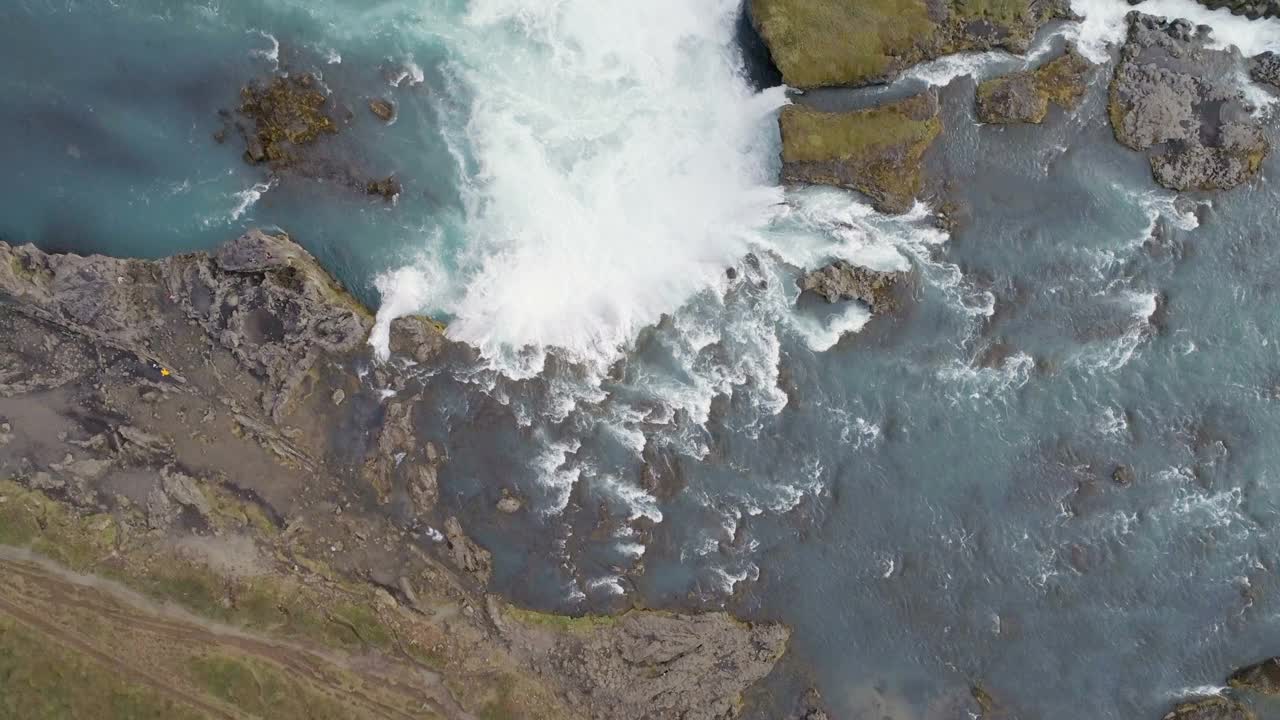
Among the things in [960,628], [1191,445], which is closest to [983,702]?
[960,628]

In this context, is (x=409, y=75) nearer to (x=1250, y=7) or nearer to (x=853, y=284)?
(x=853, y=284)

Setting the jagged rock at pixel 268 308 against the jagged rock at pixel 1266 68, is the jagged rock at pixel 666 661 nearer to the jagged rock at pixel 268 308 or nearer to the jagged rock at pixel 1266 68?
the jagged rock at pixel 268 308

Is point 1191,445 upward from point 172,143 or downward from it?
downward

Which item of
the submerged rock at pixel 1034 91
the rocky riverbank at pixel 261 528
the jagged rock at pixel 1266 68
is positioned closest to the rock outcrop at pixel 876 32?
the submerged rock at pixel 1034 91

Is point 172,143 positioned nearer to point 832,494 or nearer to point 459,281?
point 459,281

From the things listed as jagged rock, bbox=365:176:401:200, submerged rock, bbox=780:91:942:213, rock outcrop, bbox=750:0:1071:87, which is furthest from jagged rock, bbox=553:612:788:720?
rock outcrop, bbox=750:0:1071:87

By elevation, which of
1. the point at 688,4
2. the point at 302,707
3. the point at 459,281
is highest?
the point at 688,4
